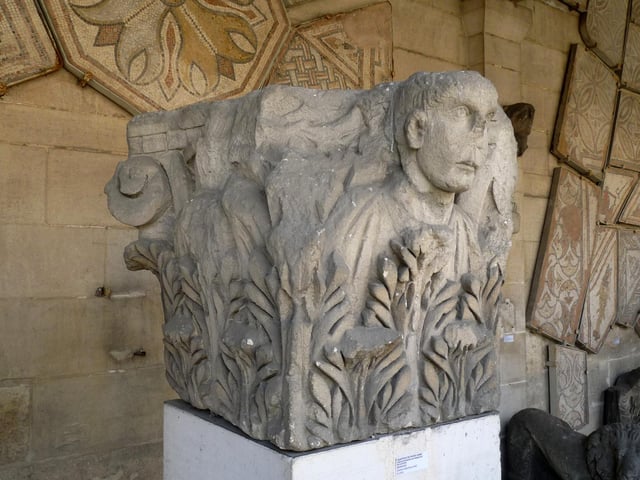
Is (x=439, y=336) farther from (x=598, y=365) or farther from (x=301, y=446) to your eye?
(x=598, y=365)

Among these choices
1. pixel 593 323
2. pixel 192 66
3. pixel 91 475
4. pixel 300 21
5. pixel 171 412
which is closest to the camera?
pixel 171 412

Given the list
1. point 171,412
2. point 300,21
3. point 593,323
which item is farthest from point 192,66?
point 593,323

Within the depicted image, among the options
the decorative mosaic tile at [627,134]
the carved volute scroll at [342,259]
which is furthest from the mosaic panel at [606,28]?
the carved volute scroll at [342,259]

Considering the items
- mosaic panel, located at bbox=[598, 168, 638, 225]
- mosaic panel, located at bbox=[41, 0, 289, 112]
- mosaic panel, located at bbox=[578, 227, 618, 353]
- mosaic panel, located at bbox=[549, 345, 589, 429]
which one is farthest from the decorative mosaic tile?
mosaic panel, located at bbox=[41, 0, 289, 112]

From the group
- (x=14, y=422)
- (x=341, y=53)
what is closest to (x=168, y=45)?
(x=341, y=53)

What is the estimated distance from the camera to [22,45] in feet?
7.57

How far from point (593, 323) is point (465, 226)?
3064 millimetres

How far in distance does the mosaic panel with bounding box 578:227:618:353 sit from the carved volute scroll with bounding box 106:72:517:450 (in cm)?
283

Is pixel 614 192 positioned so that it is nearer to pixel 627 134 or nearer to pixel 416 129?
pixel 627 134

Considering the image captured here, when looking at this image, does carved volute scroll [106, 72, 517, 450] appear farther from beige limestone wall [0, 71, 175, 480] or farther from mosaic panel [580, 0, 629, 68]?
mosaic panel [580, 0, 629, 68]

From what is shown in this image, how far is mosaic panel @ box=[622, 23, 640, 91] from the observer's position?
14.5 ft

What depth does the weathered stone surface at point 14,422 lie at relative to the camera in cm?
227

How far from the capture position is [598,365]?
423cm

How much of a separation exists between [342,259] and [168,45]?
66.9 inches
